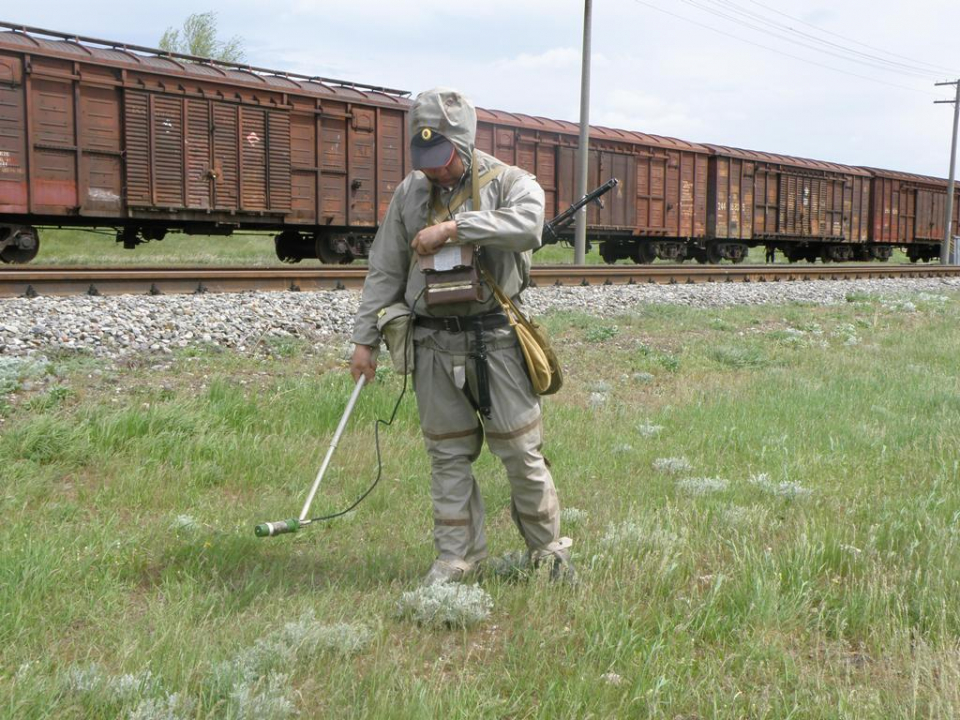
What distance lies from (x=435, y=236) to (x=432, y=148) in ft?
1.19

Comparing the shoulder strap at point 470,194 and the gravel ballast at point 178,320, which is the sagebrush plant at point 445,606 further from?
the gravel ballast at point 178,320

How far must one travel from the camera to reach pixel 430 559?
4.37 m

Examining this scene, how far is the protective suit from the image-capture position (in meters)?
3.83

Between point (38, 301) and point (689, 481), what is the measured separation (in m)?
7.41

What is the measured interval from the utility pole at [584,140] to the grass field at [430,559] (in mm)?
15252

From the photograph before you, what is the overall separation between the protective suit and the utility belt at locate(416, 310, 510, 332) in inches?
0.6

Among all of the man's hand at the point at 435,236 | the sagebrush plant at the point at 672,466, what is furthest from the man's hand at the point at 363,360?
the sagebrush plant at the point at 672,466

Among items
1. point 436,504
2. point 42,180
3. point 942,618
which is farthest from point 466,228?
point 42,180

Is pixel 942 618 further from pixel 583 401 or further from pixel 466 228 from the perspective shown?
pixel 583 401

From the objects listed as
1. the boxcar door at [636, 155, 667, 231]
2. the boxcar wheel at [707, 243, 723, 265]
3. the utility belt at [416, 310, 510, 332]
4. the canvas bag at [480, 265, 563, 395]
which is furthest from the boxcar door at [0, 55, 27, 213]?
the boxcar wheel at [707, 243, 723, 265]

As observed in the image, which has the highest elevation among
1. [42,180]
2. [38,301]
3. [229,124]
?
[229,124]

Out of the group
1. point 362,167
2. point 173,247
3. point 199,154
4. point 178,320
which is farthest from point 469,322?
point 173,247

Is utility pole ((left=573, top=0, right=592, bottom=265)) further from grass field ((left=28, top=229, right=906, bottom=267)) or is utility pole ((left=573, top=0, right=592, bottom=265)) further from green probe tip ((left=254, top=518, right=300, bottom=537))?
green probe tip ((left=254, top=518, right=300, bottom=537))

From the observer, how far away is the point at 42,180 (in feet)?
51.6
